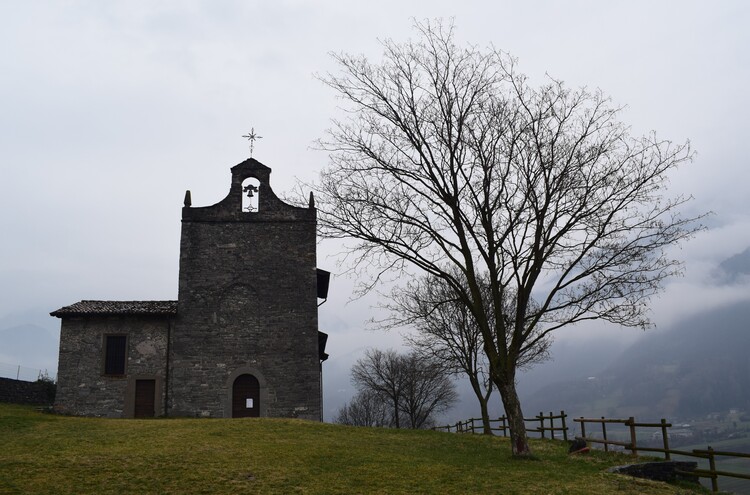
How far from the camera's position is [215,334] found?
27422 mm

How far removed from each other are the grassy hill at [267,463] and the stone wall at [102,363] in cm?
598

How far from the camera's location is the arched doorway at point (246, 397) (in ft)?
87.8

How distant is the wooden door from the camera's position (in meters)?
26.5

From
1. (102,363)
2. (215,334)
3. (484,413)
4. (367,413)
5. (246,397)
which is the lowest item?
(367,413)

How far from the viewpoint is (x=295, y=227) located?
29.0m

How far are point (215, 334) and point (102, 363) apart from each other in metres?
4.99

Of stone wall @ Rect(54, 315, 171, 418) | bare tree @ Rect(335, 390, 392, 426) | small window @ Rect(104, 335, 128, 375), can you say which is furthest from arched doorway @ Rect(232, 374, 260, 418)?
bare tree @ Rect(335, 390, 392, 426)

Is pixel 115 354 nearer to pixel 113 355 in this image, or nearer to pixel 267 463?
pixel 113 355

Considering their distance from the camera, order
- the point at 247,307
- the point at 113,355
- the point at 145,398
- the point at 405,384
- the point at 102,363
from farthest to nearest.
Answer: the point at 405,384
the point at 247,307
the point at 113,355
the point at 102,363
the point at 145,398

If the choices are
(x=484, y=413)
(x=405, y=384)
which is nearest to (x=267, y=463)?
(x=484, y=413)

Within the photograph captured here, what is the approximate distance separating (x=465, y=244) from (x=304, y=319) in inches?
476

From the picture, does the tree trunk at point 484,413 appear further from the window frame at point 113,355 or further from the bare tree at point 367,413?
the bare tree at point 367,413

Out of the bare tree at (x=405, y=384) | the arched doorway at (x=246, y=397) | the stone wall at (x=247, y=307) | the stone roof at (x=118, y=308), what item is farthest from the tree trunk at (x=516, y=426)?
the bare tree at (x=405, y=384)

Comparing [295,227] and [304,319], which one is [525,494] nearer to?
[304,319]
